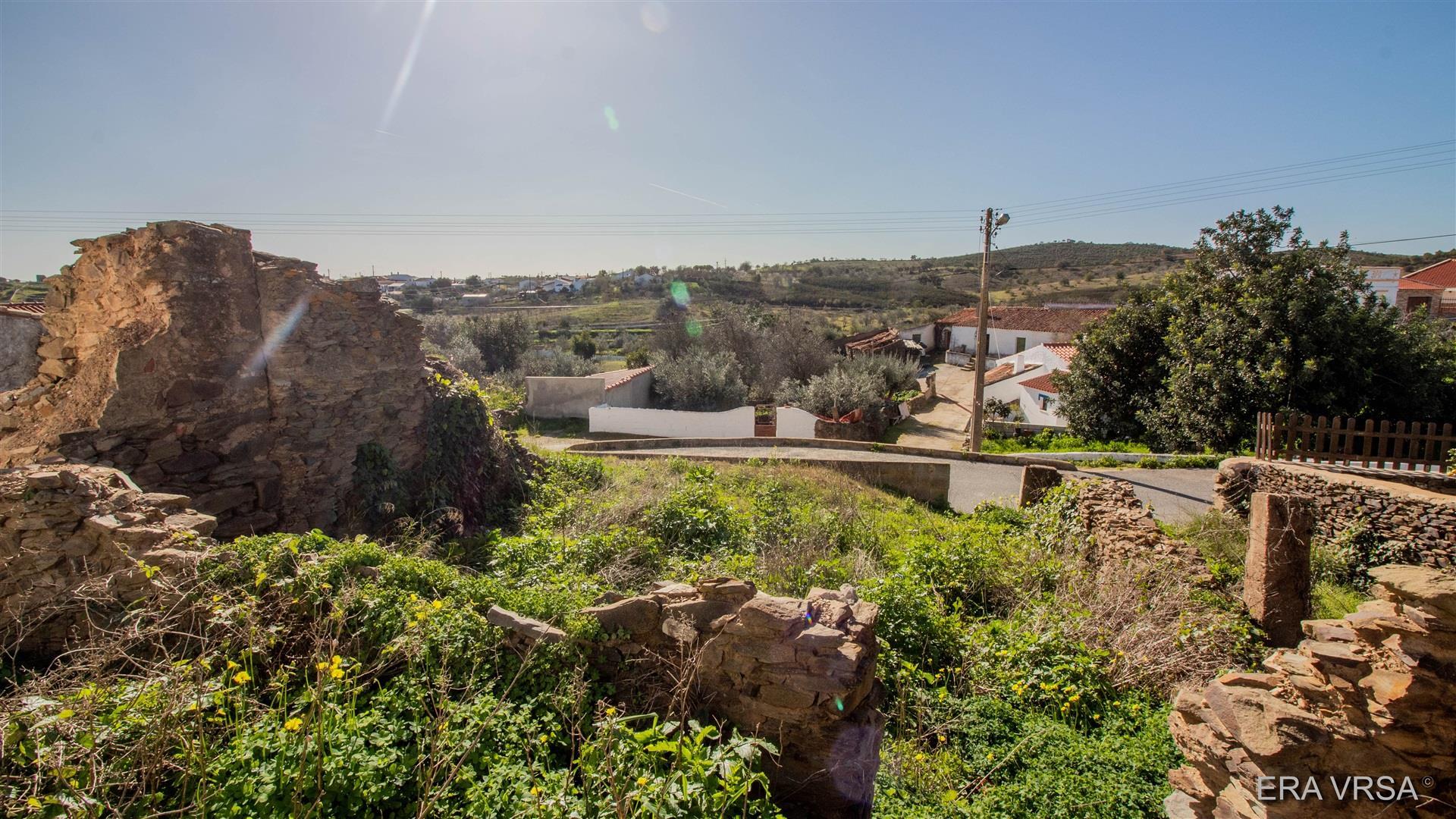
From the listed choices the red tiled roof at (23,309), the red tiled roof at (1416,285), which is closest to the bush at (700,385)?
the red tiled roof at (23,309)

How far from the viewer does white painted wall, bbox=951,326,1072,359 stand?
39.6 metres

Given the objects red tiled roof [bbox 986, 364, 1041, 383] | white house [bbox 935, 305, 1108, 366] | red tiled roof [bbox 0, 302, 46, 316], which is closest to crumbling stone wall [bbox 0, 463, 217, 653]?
red tiled roof [bbox 0, 302, 46, 316]

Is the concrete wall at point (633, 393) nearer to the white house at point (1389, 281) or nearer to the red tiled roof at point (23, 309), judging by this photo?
the red tiled roof at point (23, 309)

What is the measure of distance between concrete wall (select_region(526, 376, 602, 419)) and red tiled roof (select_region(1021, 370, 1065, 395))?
57.0 feet

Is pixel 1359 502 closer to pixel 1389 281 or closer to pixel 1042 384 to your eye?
pixel 1042 384

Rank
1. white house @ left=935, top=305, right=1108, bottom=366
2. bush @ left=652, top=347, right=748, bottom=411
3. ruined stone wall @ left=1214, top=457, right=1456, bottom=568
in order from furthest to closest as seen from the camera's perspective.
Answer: white house @ left=935, top=305, right=1108, bottom=366
bush @ left=652, top=347, right=748, bottom=411
ruined stone wall @ left=1214, top=457, right=1456, bottom=568

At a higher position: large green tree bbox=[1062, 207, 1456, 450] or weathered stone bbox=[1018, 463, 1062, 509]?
large green tree bbox=[1062, 207, 1456, 450]

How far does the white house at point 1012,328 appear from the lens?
3897cm

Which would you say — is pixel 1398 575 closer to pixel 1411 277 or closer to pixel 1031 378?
pixel 1031 378

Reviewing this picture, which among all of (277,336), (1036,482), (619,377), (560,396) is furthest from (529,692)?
(619,377)

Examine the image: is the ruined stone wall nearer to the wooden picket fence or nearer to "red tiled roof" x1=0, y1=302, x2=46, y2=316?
the wooden picket fence

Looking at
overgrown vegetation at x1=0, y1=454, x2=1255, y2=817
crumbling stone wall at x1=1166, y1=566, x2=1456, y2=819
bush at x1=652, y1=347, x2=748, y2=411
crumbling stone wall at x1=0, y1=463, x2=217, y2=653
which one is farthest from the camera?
bush at x1=652, y1=347, x2=748, y2=411

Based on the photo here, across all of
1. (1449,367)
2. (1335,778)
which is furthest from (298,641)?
(1449,367)

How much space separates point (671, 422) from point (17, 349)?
14030 millimetres
